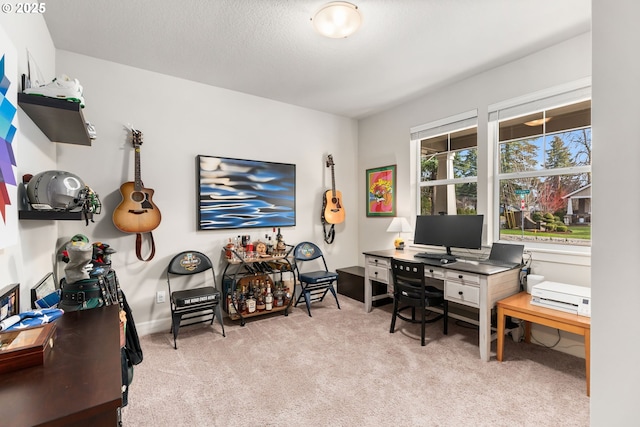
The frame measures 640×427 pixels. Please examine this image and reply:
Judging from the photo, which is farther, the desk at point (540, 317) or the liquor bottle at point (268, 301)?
the liquor bottle at point (268, 301)

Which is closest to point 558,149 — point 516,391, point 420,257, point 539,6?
point 539,6

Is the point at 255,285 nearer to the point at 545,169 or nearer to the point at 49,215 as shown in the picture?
the point at 49,215

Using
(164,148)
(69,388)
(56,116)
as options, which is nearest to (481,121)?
(164,148)

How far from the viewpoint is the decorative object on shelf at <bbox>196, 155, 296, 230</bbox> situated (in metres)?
3.37

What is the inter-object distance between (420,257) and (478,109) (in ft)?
5.54

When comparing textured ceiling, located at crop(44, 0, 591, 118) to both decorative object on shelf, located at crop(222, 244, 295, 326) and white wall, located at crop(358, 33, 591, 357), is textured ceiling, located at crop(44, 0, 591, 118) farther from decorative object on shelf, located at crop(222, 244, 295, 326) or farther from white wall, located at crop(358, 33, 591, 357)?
decorative object on shelf, located at crop(222, 244, 295, 326)

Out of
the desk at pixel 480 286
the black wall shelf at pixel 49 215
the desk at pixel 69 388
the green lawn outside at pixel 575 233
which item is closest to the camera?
the desk at pixel 69 388

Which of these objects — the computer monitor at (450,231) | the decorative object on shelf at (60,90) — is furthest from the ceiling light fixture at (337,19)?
the computer monitor at (450,231)

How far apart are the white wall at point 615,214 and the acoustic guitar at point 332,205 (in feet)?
11.4

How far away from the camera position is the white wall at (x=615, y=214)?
746 millimetres

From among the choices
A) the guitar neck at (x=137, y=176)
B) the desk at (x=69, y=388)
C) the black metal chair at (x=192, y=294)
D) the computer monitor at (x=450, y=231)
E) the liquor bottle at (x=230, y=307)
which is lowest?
the liquor bottle at (x=230, y=307)

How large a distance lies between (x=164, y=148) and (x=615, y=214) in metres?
3.44

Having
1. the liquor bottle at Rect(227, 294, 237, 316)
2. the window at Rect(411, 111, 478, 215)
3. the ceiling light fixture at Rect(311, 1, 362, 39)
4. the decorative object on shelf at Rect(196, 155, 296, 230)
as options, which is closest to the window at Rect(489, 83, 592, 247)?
the window at Rect(411, 111, 478, 215)

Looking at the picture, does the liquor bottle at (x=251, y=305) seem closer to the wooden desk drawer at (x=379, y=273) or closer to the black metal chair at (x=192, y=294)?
the black metal chair at (x=192, y=294)
